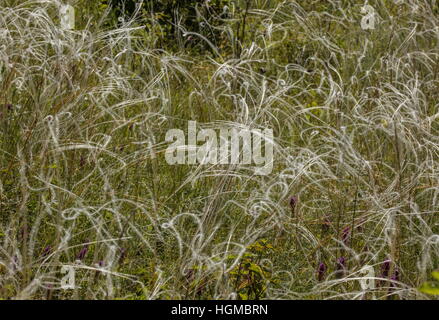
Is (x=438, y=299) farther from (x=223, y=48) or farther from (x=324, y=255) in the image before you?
(x=223, y=48)

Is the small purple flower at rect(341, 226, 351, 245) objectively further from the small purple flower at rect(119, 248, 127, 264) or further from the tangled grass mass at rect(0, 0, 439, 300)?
the small purple flower at rect(119, 248, 127, 264)

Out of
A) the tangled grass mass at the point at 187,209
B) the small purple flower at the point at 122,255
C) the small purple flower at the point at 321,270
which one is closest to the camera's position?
the tangled grass mass at the point at 187,209

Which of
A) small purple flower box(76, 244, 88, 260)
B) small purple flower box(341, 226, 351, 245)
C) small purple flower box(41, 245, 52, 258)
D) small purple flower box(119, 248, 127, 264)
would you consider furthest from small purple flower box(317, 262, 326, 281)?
small purple flower box(41, 245, 52, 258)

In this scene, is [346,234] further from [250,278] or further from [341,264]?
[250,278]

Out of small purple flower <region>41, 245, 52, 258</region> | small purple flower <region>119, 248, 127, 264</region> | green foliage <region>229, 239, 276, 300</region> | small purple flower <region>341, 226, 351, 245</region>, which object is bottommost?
green foliage <region>229, 239, 276, 300</region>

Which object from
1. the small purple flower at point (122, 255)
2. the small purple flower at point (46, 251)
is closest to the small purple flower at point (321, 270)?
the small purple flower at point (122, 255)

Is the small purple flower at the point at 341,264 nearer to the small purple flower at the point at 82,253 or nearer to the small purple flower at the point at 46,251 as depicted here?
the small purple flower at the point at 82,253

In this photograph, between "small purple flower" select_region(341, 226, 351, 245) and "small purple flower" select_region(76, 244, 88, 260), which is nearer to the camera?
"small purple flower" select_region(76, 244, 88, 260)

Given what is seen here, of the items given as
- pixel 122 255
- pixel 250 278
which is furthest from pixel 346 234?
pixel 122 255

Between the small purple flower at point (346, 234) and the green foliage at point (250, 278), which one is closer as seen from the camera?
the green foliage at point (250, 278)

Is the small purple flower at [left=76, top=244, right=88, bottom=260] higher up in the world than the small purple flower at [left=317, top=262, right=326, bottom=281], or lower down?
higher up

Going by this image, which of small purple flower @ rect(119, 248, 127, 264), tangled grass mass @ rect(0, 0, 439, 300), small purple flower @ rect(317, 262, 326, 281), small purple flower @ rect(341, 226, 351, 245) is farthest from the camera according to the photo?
small purple flower @ rect(341, 226, 351, 245)

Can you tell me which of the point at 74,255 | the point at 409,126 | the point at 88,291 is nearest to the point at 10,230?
the point at 74,255

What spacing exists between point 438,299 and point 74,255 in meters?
1.26
